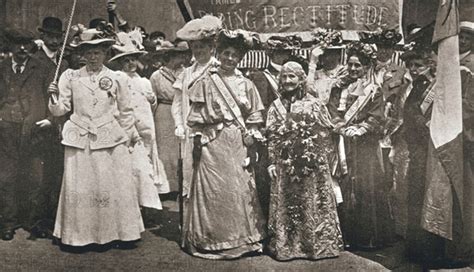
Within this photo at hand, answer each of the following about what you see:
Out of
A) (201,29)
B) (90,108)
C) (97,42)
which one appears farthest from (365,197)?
(97,42)

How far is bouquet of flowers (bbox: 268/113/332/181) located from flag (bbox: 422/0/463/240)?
0.78 meters

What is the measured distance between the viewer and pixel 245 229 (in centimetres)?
448

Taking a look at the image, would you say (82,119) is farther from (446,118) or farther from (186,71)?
(446,118)

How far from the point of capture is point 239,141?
4504mm

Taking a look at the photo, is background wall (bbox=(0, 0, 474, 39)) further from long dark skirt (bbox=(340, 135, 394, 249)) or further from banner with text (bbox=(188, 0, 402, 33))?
long dark skirt (bbox=(340, 135, 394, 249))

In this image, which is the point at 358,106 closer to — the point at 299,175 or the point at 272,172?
the point at 299,175

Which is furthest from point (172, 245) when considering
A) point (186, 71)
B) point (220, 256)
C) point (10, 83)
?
point (10, 83)

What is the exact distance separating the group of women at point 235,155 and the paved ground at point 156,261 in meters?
0.08

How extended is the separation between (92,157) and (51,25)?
1.12m

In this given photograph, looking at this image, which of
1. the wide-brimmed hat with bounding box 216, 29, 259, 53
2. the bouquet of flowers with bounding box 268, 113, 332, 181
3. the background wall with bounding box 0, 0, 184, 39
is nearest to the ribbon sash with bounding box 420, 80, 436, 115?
the bouquet of flowers with bounding box 268, 113, 332, 181

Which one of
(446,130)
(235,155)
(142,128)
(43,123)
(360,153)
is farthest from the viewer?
(142,128)

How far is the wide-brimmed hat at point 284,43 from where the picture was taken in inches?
188

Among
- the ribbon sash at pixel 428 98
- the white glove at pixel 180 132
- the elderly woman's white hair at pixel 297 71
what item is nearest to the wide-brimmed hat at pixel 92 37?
the white glove at pixel 180 132

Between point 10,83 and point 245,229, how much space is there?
210cm
